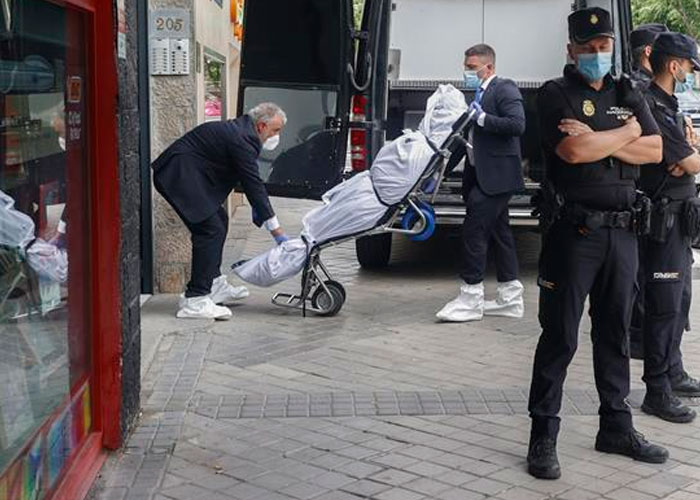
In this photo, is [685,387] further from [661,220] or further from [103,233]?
[103,233]

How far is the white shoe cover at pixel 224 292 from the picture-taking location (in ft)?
27.4

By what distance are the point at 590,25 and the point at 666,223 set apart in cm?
124

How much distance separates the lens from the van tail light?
371 inches

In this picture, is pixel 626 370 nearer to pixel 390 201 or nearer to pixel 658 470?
pixel 658 470

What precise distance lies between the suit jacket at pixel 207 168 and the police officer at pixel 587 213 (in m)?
3.28

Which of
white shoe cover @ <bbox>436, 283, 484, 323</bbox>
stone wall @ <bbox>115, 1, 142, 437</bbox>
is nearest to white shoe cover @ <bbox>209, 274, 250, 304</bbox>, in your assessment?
white shoe cover @ <bbox>436, 283, 484, 323</bbox>

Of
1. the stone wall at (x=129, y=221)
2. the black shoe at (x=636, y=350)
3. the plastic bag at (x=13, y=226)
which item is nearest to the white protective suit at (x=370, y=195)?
the black shoe at (x=636, y=350)

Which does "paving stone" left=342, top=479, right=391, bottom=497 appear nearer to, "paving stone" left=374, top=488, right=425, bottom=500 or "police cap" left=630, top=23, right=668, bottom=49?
"paving stone" left=374, top=488, right=425, bottom=500

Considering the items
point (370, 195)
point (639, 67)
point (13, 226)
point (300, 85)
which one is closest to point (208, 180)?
point (370, 195)

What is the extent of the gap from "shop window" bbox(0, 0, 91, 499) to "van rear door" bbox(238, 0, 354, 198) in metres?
A: 4.72

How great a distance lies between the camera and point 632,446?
496 centimetres

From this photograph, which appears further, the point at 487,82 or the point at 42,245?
→ the point at 487,82

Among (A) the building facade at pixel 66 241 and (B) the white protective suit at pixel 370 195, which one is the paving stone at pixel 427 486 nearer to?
(A) the building facade at pixel 66 241

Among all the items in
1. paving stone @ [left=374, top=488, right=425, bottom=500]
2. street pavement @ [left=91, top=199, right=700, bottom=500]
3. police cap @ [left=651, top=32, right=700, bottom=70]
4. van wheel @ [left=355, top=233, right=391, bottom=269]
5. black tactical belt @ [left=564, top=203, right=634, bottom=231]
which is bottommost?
paving stone @ [left=374, top=488, right=425, bottom=500]
